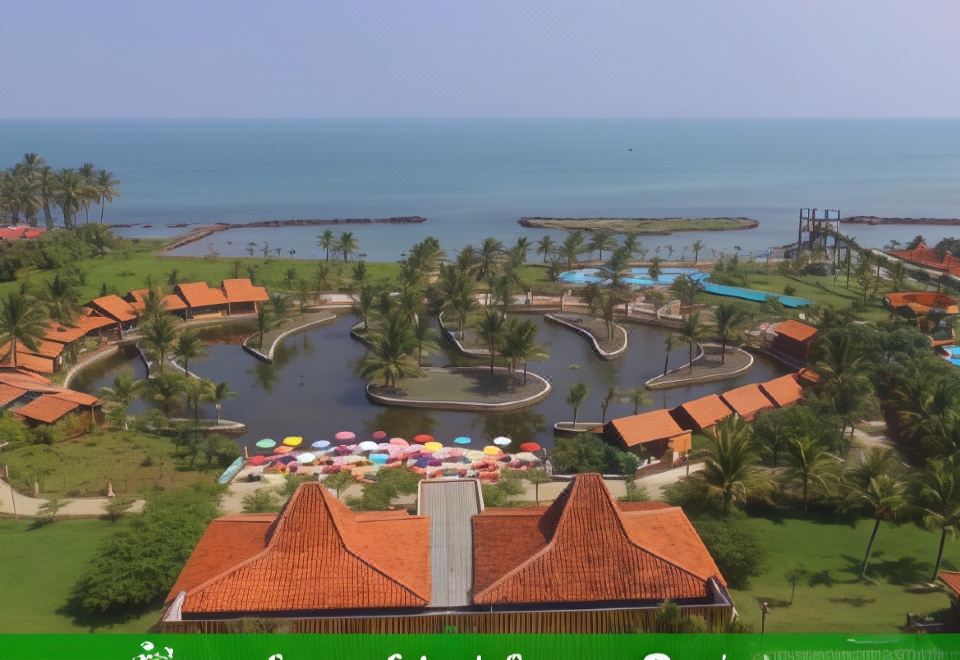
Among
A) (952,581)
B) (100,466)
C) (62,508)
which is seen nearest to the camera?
(952,581)

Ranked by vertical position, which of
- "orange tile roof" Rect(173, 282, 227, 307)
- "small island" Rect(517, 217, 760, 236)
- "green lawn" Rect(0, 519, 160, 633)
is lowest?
"green lawn" Rect(0, 519, 160, 633)

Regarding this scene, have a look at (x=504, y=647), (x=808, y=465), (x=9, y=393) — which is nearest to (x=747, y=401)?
(x=808, y=465)

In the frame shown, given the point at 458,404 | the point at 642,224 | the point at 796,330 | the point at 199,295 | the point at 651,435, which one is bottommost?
the point at 458,404

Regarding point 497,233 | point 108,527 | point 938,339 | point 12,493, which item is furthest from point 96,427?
point 497,233

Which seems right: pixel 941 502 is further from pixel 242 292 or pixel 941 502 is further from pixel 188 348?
pixel 242 292

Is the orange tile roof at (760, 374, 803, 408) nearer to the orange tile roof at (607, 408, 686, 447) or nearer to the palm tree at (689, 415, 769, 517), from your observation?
the orange tile roof at (607, 408, 686, 447)

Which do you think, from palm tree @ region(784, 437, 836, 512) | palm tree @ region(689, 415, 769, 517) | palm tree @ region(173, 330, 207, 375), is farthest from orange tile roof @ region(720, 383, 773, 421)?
palm tree @ region(173, 330, 207, 375)

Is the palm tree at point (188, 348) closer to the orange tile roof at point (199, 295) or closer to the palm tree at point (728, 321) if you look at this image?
the orange tile roof at point (199, 295)
